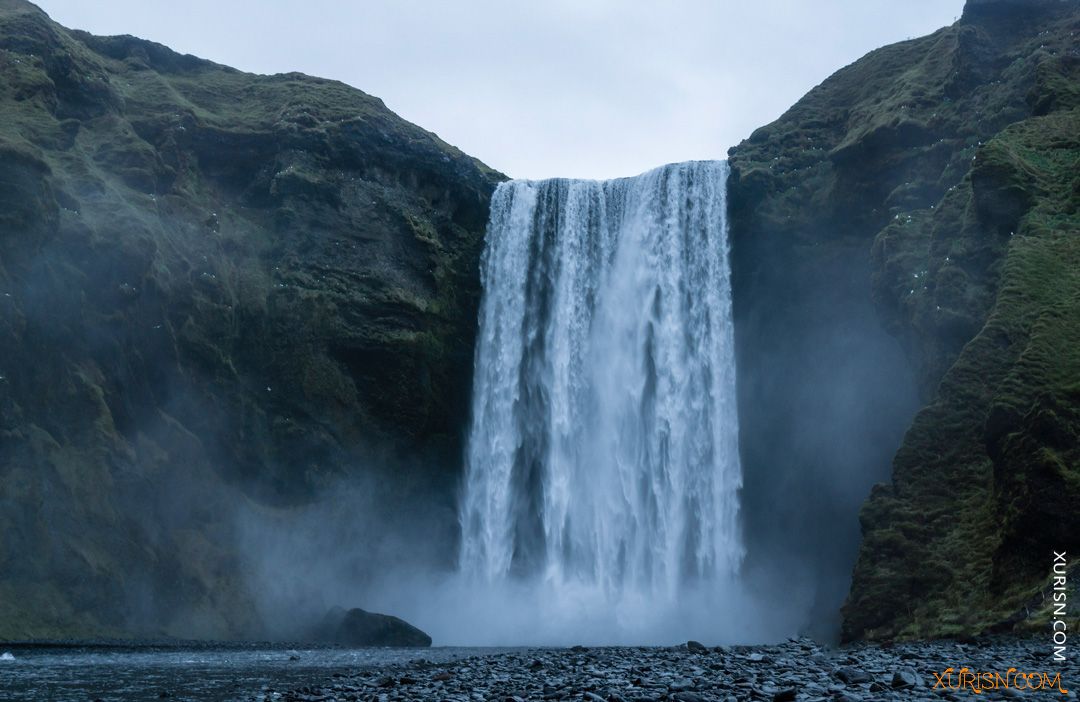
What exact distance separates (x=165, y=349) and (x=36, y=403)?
5292mm

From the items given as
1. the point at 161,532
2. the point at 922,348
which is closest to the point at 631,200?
the point at 922,348

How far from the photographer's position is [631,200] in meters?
42.7

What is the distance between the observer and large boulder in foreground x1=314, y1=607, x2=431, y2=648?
32.7 meters

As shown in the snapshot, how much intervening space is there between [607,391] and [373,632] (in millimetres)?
14026

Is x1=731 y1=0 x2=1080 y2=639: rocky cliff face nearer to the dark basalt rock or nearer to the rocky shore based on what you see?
the rocky shore

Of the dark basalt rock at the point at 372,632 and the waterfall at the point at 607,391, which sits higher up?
the waterfall at the point at 607,391

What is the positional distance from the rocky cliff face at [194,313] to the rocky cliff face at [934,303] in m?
14.3

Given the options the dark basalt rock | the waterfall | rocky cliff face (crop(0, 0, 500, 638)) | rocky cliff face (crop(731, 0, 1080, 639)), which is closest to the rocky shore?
rocky cliff face (crop(731, 0, 1080, 639))

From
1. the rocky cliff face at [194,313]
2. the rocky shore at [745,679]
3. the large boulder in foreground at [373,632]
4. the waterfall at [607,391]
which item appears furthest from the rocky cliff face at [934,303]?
the large boulder in foreground at [373,632]

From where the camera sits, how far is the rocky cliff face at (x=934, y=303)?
21719 millimetres

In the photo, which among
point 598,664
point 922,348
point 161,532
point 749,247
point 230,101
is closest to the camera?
point 598,664

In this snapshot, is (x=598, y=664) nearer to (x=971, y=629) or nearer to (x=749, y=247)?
(x=971, y=629)

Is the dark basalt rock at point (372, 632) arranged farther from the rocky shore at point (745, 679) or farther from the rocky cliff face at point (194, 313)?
the rocky shore at point (745, 679)

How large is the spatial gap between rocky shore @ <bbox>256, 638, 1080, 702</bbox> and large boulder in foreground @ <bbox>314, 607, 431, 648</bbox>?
47.6ft
